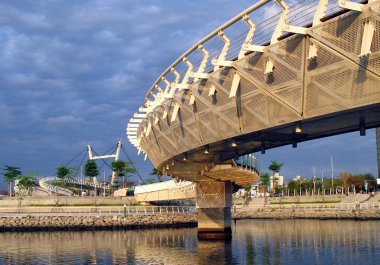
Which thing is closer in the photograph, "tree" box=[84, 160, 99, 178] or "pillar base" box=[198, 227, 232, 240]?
"pillar base" box=[198, 227, 232, 240]

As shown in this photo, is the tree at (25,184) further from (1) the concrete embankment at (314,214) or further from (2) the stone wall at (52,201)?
(1) the concrete embankment at (314,214)

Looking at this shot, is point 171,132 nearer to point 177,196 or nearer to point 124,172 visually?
point 177,196

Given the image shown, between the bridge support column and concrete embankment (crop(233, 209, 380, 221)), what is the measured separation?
164 ft

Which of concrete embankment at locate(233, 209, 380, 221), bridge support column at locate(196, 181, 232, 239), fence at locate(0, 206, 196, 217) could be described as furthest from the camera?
concrete embankment at locate(233, 209, 380, 221)

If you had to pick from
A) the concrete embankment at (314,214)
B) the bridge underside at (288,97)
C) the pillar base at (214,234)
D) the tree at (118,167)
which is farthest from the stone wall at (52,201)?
the bridge underside at (288,97)

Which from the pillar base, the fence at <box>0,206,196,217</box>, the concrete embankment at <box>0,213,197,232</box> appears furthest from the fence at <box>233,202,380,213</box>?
the pillar base

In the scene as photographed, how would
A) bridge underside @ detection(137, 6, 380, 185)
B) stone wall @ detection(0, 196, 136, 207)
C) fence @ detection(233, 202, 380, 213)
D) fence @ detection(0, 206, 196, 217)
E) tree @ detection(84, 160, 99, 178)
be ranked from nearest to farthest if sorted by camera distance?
bridge underside @ detection(137, 6, 380, 185)
fence @ detection(0, 206, 196, 217)
stone wall @ detection(0, 196, 136, 207)
fence @ detection(233, 202, 380, 213)
tree @ detection(84, 160, 99, 178)

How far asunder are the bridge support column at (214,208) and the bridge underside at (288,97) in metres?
19.0

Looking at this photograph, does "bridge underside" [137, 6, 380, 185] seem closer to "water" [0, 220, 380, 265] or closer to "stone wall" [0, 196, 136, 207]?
"water" [0, 220, 380, 265]

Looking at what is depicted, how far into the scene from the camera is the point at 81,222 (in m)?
82.7

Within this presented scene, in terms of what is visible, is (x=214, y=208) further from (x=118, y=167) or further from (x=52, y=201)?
(x=118, y=167)

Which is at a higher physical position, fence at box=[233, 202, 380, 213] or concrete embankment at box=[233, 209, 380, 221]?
fence at box=[233, 202, 380, 213]

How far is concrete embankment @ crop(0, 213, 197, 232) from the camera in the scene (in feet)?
266

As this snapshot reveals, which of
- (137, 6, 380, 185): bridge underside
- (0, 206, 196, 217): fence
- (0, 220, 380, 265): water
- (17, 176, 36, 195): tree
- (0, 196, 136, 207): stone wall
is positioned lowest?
(0, 220, 380, 265): water
